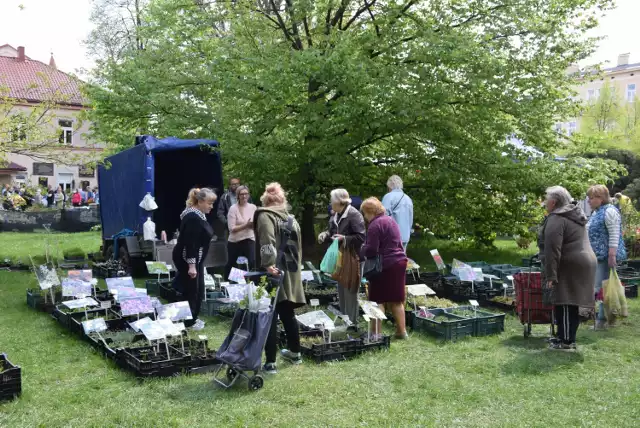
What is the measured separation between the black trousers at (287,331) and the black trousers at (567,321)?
8.49ft

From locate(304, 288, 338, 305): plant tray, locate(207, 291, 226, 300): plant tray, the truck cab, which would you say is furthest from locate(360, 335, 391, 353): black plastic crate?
the truck cab

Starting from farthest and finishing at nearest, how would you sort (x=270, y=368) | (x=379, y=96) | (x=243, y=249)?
(x=379, y=96), (x=243, y=249), (x=270, y=368)

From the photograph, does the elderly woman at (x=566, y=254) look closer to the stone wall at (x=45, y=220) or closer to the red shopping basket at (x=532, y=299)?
the red shopping basket at (x=532, y=299)

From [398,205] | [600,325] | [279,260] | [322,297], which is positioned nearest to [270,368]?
[279,260]

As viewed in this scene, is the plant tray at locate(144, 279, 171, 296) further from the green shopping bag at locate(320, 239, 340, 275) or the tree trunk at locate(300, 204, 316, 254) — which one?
the tree trunk at locate(300, 204, 316, 254)

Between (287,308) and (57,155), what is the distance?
178 inches

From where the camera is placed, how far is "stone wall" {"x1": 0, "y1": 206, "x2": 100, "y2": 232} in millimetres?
19469

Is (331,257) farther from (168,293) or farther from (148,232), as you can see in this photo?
(148,232)

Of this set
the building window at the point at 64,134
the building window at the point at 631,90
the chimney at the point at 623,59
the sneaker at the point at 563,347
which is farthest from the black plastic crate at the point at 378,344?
the chimney at the point at 623,59

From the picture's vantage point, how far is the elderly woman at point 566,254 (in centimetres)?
555

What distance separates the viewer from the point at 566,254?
5629mm

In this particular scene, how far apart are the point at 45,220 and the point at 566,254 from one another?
1813cm

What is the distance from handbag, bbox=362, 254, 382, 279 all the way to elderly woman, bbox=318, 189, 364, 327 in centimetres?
17

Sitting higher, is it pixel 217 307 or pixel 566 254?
pixel 566 254
